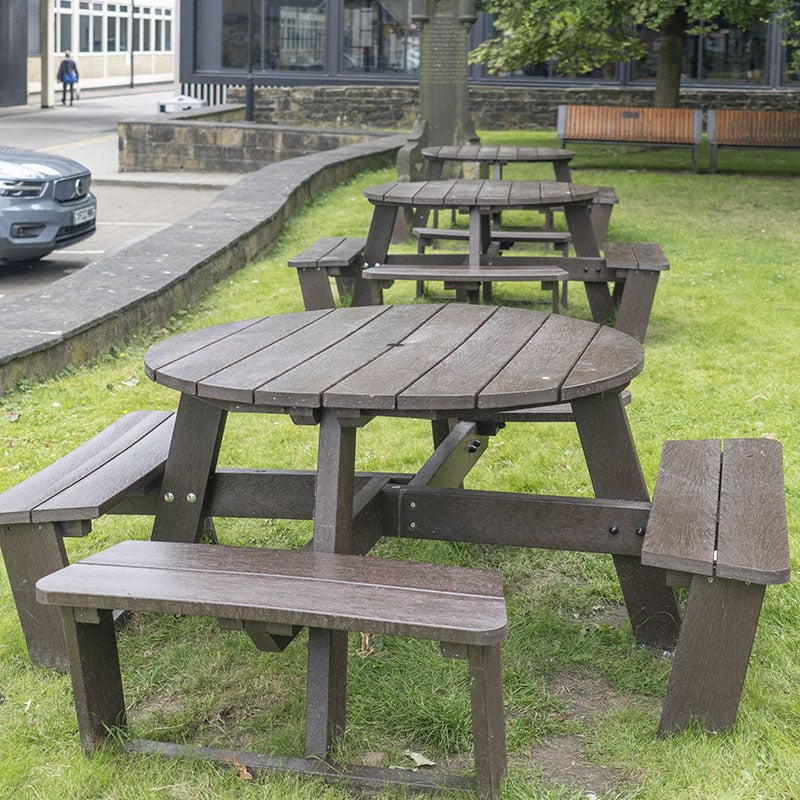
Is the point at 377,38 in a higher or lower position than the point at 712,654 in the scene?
higher

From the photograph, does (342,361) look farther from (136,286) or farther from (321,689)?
(136,286)

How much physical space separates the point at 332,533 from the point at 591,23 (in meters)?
15.6

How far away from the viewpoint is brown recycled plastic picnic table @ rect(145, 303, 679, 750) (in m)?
2.85

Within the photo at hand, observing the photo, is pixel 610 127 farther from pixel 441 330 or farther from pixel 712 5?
pixel 441 330

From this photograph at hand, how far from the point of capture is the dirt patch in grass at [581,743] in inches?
107

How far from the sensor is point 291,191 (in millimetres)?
11305

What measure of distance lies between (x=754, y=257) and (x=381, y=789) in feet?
25.3

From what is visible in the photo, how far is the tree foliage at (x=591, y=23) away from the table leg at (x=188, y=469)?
1131 cm

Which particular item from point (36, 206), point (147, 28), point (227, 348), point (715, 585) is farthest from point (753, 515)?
point (147, 28)

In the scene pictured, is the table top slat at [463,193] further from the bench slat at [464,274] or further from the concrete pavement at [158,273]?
the concrete pavement at [158,273]

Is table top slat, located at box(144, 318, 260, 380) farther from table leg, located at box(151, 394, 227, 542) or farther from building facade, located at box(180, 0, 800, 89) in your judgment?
building facade, located at box(180, 0, 800, 89)

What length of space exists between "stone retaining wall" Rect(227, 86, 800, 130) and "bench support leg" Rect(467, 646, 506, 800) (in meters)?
23.9

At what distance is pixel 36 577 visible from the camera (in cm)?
321

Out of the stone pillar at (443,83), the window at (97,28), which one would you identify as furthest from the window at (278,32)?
the window at (97,28)
